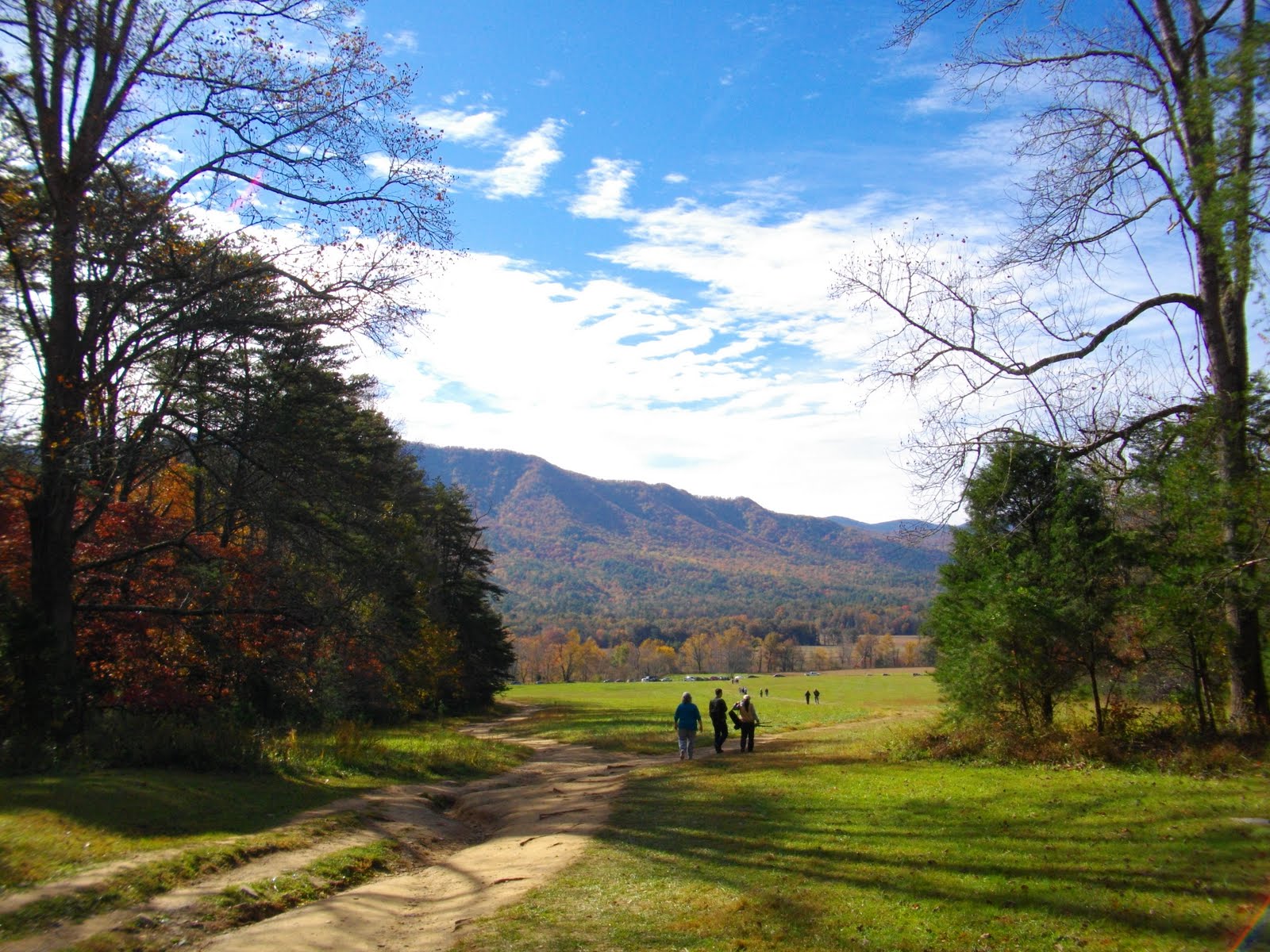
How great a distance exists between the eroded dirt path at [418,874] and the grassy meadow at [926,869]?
69cm

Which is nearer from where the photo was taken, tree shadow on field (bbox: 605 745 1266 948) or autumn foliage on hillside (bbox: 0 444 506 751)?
tree shadow on field (bbox: 605 745 1266 948)

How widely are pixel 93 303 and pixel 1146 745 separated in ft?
65.1

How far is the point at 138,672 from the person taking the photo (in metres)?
15.9

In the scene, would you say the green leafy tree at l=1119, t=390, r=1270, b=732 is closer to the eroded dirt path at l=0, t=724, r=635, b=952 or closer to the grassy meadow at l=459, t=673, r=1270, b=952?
the grassy meadow at l=459, t=673, r=1270, b=952

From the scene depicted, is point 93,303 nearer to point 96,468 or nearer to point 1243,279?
point 96,468

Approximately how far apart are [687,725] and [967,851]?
39.7 feet

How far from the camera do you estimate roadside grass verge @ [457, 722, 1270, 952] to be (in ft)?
21.0

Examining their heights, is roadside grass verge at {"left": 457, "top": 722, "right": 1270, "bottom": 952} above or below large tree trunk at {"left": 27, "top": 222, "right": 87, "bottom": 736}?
below

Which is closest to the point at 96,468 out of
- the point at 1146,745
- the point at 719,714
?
the point at 719,714

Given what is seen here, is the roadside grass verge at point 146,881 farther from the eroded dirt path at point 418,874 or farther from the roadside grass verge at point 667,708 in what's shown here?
the roadside grass verge at point 667,708

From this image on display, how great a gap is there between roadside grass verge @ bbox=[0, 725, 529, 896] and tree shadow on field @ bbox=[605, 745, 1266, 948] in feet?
17.5

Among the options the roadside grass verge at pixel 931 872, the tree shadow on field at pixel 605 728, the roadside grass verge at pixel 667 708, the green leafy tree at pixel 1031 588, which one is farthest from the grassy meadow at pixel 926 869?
the roadside grass verge at pixel 667 708

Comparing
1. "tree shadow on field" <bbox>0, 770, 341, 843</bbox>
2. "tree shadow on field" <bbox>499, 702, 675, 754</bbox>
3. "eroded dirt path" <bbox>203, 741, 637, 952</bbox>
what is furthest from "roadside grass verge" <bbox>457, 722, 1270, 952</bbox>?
"tree shadow on field" <bbox>499, 702, 675, 754</bbox>

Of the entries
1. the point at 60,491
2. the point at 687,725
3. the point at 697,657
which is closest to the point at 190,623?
the point at 60,491
